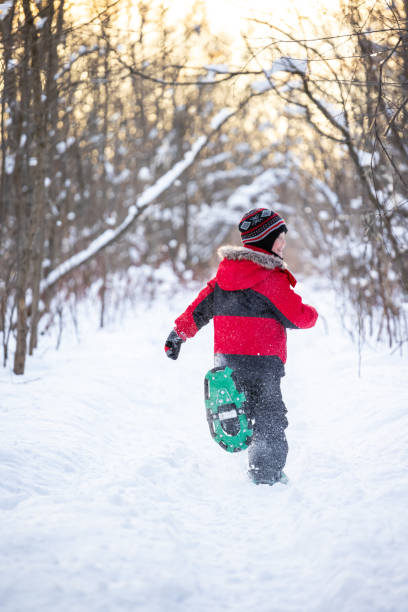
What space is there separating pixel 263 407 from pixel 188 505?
0.68 meters

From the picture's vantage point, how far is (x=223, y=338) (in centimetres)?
271

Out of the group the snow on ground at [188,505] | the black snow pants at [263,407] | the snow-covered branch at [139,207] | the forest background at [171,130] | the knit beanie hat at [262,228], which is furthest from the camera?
the snow-covered branch at [139,207]

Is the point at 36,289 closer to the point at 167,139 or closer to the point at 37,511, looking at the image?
the point at 37,511

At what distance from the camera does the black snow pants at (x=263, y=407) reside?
2539 mm

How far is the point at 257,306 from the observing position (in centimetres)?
263

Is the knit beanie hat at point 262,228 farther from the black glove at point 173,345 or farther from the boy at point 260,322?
the black glove at point 173,345

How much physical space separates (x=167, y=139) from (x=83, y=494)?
1064cm

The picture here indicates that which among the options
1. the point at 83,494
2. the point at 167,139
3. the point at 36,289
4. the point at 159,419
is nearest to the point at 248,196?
the point at 167,139

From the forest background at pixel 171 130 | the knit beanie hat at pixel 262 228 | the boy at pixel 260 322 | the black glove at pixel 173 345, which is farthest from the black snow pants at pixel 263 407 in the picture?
the forest background at pixel 171 130

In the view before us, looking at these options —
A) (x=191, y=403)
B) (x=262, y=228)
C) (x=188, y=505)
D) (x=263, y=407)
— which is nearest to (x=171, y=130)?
(x=191, y=403)

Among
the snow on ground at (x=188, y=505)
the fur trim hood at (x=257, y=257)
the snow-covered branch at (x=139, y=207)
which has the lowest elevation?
the snow on ground at (x=188, y=505)

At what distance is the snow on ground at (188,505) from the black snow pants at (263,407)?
16 cm

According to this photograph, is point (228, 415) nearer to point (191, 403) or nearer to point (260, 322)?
point (260, 322)

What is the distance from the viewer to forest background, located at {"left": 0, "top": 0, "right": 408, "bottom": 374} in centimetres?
354
